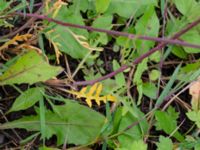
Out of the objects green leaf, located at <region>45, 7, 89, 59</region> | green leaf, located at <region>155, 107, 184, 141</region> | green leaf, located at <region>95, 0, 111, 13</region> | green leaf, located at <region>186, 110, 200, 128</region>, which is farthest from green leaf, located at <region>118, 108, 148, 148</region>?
green leaf, located at <region>95, 0, 111, 13</region>

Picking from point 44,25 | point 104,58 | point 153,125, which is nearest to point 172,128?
point 153,125

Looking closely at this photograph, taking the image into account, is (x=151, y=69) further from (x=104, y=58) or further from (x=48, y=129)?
(x=48, y=129)

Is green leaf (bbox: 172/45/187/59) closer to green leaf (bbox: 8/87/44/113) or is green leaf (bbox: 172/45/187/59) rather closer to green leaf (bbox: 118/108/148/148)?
green leaf (bbox: 118/108/148/148)

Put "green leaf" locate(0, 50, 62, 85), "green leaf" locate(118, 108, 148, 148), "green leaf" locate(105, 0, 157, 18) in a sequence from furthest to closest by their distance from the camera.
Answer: "green leaf" locate(105, 0, 157, 18) → "green leaf" locate(118, 108, 148, 148) → "green leaf" locate(0, 50, 62, 85)

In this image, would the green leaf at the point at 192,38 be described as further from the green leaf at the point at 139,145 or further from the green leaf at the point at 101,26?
the green leaf at the point at 139,145

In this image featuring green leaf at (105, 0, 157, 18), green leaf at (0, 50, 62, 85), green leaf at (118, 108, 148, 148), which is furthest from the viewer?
green leaf at (105, 0, 157, 18)

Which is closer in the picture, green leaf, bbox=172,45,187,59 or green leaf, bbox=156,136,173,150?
green leaf, bbox=156,136,173,150
